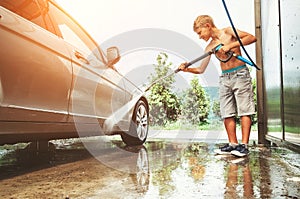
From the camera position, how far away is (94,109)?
2.68 meters

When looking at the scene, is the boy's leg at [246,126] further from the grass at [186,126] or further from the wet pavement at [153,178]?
the grass at [186,126]

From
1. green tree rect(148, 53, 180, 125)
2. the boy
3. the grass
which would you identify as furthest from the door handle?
the grass

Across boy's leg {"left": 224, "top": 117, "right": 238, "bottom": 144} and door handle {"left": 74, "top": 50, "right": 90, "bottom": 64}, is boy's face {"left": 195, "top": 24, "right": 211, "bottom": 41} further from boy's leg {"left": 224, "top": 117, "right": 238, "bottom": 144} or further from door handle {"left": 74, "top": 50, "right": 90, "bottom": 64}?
door handle {"left": 74, "top": 50, "right": 90, "bottom": 64}

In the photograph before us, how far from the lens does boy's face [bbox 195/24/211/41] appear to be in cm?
269

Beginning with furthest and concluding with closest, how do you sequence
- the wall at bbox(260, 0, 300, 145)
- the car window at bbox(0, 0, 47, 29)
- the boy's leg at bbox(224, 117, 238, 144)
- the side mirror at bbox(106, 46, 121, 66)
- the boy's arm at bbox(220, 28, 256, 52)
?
the side mirror at bbox(106, 46, 121, 66) < the boy's leg at bbox(224, 117, 238, 144) < the boy's arm at bbox(220, 28, 256, 52) < the wall at bbox(260, 0, 300, 145) < the car window at bbox(0, 0, 47, 29)

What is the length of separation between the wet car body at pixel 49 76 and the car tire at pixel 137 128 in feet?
1.48

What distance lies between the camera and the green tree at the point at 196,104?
5.63 meters

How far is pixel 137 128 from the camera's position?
354 cm

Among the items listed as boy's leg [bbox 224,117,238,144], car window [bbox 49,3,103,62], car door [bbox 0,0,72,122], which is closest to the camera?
car door [bbox 0,0,72,122]

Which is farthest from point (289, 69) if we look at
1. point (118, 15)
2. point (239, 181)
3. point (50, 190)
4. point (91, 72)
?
point (118, 15)

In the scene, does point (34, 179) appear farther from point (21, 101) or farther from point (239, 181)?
point (239, 181)

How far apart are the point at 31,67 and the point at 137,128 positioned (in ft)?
6.37

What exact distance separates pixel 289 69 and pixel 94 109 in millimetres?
1613

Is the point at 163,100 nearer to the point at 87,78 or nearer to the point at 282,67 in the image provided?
the point at 87,78
